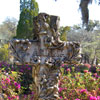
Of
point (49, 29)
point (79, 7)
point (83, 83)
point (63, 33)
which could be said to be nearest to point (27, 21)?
point (63, 33)

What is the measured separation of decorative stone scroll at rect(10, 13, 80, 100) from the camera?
3.00m

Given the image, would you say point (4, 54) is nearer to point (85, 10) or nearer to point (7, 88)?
point (85, 10)

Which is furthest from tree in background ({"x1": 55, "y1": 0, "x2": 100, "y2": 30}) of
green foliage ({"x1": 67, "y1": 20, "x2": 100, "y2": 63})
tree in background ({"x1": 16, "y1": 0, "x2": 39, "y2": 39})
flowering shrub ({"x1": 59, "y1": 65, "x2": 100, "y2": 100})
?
green foliage ({"x1": 67, "y1": 20, "x2": 100, "y2": 63})

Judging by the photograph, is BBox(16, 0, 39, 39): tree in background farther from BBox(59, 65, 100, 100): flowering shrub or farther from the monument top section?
the monument top section

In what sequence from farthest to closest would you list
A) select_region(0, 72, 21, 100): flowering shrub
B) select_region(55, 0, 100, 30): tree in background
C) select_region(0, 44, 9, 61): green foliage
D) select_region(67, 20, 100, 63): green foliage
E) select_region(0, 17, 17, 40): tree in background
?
select_region(0, 17, 17, 40): tree in background
select_region(67, 20, 100, 63): green foliage
select_region(0, 44, 9, 61): green foliage
select_region(55, 0, 100, 30): tree in background
select_region(0, 72, 21, 100): flowering shrub

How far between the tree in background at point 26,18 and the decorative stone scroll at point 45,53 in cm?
1342

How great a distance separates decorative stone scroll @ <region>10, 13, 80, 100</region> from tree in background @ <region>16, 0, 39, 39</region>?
44.0 ft

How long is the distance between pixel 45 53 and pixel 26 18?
1456 cm

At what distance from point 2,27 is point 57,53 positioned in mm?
29772

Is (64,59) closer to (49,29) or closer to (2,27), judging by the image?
(49,29)

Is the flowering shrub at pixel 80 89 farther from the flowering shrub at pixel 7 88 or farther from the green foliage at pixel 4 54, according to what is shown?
the green foliage at pixel 4 54

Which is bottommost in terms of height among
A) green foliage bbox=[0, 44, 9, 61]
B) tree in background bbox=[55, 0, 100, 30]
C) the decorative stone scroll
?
green foliage bbox=[0, 44, 9, 61]

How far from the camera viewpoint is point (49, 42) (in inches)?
120

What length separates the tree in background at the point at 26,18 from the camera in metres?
16.8
